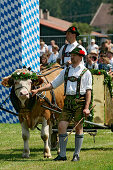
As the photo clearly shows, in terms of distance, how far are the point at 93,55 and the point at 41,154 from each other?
571 cm

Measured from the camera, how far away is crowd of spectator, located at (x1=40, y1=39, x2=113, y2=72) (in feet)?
43.7

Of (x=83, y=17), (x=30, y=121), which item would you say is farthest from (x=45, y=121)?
(x=83, y=17)

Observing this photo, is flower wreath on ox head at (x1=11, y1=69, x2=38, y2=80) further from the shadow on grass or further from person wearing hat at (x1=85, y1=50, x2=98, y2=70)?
person wearing hat at (x1=85, y1=50, x2=98, y2=70)

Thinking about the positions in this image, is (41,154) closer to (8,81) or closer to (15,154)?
(15,154)

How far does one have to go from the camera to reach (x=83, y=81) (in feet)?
28.2

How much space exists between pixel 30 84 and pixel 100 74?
2088 millimetres

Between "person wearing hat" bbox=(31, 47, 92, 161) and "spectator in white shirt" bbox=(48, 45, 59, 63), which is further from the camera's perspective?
"spectator in white shirt" bbox=(48, 45, 59, 63)

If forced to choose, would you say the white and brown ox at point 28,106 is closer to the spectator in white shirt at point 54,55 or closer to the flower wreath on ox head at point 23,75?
the flower wreath on ox head at point 23,75

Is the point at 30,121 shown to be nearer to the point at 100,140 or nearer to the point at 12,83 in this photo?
the point at 12,83

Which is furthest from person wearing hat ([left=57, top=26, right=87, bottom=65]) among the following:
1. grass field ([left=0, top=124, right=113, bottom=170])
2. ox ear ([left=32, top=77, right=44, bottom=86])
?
grass field ([left=0, top=124, right=113, bottom=170])

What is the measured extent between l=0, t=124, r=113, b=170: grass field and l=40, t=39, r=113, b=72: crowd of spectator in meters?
1.90

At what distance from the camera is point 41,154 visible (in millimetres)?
9992

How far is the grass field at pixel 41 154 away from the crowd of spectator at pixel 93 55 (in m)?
1.90

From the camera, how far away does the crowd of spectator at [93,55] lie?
43.7 feet
